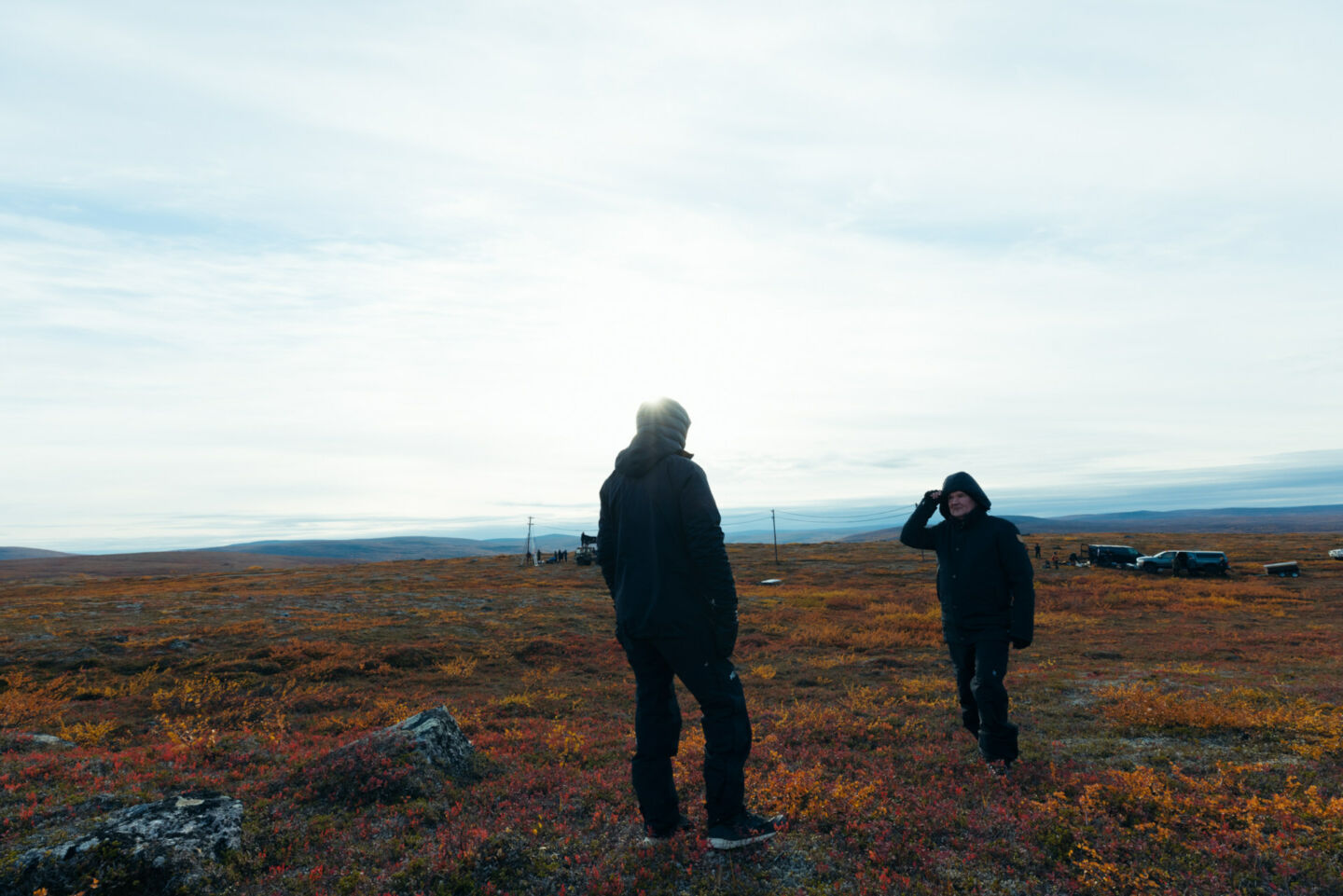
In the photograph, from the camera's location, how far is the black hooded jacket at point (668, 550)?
5043 mm

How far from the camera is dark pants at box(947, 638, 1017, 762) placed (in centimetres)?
703

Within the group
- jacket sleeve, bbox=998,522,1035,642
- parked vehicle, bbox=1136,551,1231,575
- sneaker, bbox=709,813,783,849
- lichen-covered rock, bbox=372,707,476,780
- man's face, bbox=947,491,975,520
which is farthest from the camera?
parked vehicle, bbox=1136,551,1231,575

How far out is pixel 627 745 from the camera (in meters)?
9.31

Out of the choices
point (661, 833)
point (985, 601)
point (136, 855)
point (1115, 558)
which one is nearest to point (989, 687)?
point (985, 601)

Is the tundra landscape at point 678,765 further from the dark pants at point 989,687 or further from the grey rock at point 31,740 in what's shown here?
the dark pants at point 989,687

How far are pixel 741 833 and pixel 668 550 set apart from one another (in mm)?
2448

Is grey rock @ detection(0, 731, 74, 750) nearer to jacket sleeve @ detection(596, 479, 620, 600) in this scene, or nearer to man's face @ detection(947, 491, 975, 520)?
jacket sleeve @ detection(596, 479, 620, 600)

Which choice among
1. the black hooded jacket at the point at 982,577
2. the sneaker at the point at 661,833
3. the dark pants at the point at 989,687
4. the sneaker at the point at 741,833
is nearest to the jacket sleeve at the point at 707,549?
the sneaker at the point at 741,833

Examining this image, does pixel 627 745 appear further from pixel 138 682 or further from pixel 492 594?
pixel 492 594

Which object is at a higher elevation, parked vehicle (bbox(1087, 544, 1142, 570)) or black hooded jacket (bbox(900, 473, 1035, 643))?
black hooded jacket (bbox(900, 473, 1035, 643))

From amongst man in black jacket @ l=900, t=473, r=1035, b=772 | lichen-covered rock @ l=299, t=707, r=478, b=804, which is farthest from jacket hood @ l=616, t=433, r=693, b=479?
lichen-covered rock @ l=299, t=707, r=478, b=804

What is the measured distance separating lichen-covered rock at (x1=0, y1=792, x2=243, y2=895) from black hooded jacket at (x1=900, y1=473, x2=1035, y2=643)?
7.53m

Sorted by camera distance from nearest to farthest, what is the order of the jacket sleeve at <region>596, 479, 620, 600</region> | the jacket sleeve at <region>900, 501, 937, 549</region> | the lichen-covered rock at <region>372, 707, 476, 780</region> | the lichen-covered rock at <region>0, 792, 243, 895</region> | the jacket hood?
the lichen-covered rock at <region>0, 792, 243, 895</region>, the jacket hood, the jacket sleeve at <region>596, 479, 620, 600</region>, the lichen-covered rock at <region>372, 707, 476, 780</region>, the jacket sleeve at <region>900, 501, 937, 549</region>

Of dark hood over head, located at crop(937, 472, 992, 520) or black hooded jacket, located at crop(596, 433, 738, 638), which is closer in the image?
black hooded jacket, located at crop(596, 433, 738, 638)
